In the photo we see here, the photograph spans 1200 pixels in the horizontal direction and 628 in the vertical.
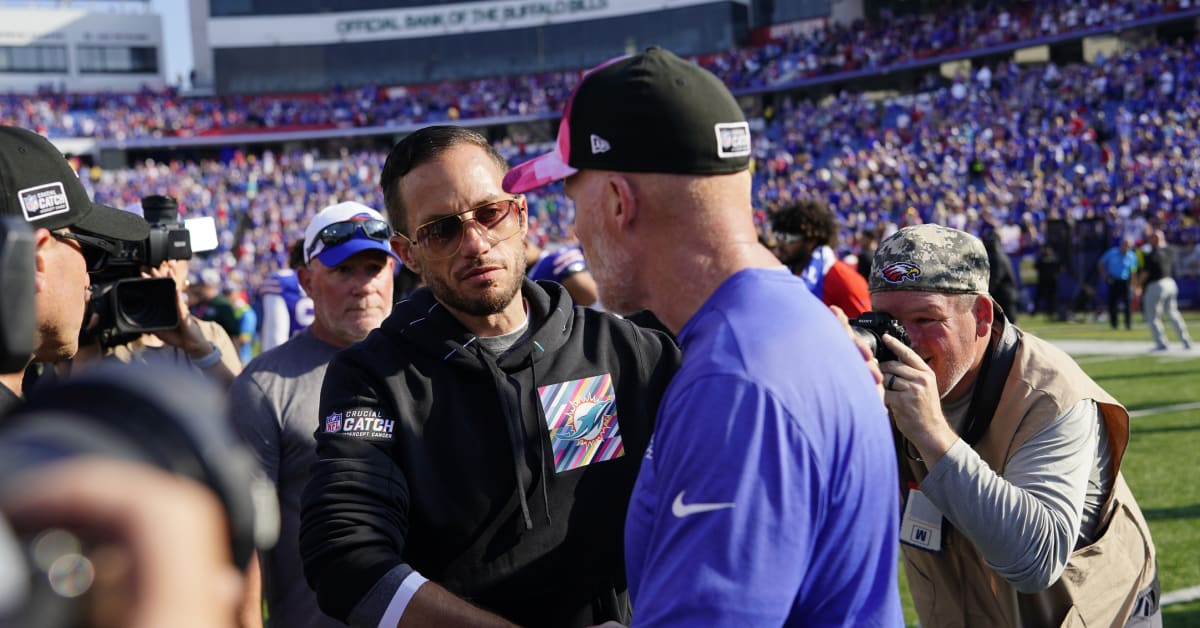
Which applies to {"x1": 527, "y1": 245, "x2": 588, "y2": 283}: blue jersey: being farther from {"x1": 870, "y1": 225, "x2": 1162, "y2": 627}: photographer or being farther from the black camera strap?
the black camera strap

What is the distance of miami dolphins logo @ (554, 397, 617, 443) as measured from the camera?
2.37 metres

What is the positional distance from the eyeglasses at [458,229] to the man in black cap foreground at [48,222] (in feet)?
2.51

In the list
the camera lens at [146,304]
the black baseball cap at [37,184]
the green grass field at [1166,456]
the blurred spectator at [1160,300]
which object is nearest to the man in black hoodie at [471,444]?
the black baseball cap at [37,184]

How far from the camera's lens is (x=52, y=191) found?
200cm

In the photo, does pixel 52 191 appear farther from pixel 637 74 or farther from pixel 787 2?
pixel 787 2

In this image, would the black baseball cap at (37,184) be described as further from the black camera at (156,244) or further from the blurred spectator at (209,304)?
the blurred spectator at (209,304)

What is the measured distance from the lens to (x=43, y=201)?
198 centimetres

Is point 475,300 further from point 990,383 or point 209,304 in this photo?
point 209,304

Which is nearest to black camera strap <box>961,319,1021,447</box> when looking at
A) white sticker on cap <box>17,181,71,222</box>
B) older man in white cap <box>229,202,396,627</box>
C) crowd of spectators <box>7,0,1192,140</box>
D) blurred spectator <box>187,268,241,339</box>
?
older man in white cap <box>229,202,396,627</box>

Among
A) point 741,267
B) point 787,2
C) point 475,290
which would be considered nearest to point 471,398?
point 475,290

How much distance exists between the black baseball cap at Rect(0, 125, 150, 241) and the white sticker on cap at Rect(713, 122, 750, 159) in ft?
4.07

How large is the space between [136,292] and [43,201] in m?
1.49

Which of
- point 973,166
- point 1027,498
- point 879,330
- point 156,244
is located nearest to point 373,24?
point 973,166

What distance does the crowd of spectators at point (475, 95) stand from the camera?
43.5m
